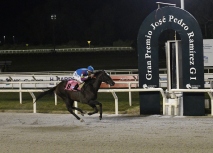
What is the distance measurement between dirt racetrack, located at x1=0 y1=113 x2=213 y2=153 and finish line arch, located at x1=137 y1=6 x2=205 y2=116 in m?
0.66

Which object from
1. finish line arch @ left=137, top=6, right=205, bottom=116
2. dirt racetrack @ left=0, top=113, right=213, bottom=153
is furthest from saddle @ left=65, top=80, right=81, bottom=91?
finish line arch @ left=137, top=6, right=205, bottom=116

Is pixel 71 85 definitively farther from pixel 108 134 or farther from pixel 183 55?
pixel 183 55

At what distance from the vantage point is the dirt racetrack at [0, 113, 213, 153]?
24.6ft

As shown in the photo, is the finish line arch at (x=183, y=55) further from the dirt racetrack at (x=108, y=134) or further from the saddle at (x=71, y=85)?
the saddle at (x=71, y=85)

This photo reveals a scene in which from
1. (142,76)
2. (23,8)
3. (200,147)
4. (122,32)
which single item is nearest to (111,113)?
(142,76)

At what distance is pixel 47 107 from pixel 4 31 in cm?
9955

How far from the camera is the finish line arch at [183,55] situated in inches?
469

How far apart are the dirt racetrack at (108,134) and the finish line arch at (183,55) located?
26.1 inches

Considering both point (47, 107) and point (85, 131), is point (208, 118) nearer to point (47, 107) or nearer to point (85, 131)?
point (85, 131)

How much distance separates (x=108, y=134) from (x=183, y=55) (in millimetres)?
3826

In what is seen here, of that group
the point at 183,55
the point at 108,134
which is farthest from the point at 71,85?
the point at 183,55

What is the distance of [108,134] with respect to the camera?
29.6 ft

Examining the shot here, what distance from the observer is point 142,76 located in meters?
12.5

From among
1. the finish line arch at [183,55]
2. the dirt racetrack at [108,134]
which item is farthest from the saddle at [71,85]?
the finish line arch at [183,55]
